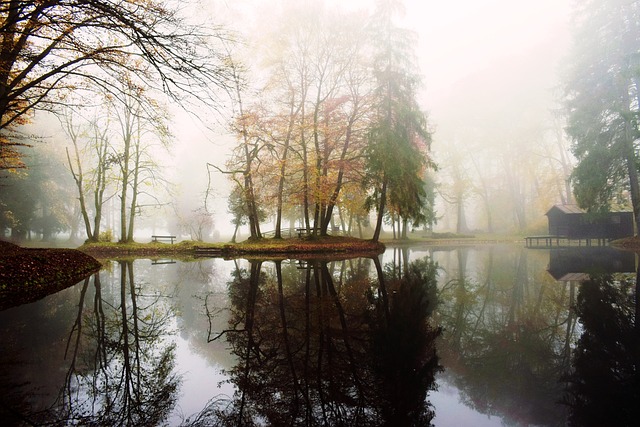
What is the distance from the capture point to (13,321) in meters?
5.96

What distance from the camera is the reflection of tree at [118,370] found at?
9.70 feet

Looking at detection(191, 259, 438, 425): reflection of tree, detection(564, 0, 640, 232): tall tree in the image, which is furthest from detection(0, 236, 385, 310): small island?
detection(564, 0, 640, 232): tall tree

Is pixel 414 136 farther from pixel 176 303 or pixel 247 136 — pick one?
pixel 176 303

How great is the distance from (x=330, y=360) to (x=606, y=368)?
322 centimetres

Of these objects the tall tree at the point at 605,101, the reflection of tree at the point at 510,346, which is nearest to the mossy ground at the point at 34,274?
the reflection of tree at the point at 510,346

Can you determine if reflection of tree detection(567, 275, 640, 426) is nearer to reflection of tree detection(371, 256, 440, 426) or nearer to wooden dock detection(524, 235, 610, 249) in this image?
reflection of tree detection(371, 256, 440, 426)

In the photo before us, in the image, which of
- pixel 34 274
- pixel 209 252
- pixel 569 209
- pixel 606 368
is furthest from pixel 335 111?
pixel 569 209

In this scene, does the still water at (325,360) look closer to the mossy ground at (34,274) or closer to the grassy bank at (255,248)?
the mossy ground at (34,274)

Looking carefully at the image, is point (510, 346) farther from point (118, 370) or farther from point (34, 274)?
point (34, 274)

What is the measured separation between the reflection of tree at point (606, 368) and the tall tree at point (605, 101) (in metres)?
21.9

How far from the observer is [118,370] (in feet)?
12.8

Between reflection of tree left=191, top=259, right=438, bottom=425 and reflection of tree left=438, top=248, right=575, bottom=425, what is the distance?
436 millimetres

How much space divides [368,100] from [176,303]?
65.4 ft

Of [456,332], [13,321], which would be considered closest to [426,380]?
[456,332]
